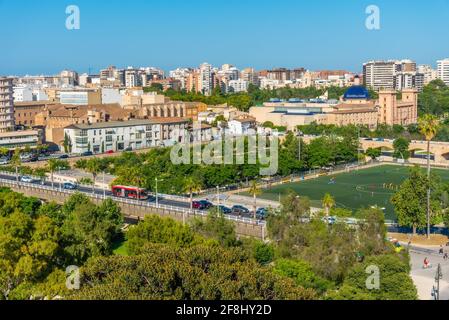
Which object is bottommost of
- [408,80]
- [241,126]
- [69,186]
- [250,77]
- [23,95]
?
[69,186]

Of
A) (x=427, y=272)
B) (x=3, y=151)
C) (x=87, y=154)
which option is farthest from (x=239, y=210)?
(x=3, y=151)

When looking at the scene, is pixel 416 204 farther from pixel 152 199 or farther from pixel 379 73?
pixel 379 73

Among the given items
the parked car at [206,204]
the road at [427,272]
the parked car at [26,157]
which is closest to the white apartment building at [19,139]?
the parked car at [26,157]

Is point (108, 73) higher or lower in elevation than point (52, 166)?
higher

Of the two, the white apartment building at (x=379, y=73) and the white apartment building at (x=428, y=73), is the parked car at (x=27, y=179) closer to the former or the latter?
the white apartment building at (x=379, y=73)

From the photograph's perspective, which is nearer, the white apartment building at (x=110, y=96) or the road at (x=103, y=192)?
the road at (x=103, y=192)

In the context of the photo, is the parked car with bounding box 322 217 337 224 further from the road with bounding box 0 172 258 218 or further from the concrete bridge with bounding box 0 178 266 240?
the road with bounding box 0 172 258 218

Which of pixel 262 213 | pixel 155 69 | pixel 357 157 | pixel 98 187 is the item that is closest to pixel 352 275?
pixel 262 213
